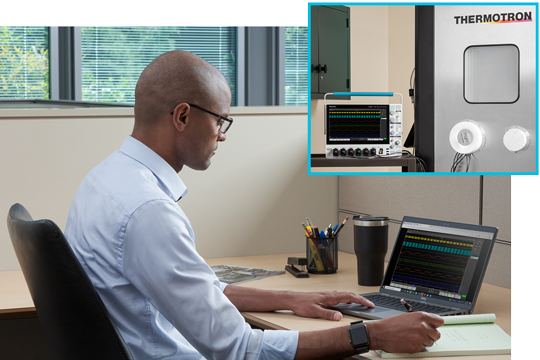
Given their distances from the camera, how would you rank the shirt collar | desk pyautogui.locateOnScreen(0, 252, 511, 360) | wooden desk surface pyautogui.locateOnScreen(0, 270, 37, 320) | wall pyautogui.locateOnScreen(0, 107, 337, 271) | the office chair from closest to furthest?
1. the office chair
2. the shirt collar
3. desk pyautogui.locateOnScreen(0, 252, 511, 360)
4. wooden desk surface pyautogui.locateOnScreen(0, 270, 37, 320)
5. wall pyautogui.locateOnScreen(0, 107, 337, 271)

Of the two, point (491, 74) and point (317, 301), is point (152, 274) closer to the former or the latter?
point (317, 301)

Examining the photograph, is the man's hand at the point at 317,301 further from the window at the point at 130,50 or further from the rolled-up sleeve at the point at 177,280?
the window at the point at 130,50

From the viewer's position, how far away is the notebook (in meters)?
1.01

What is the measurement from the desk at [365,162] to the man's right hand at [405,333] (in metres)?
0.43

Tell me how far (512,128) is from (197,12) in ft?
1.92

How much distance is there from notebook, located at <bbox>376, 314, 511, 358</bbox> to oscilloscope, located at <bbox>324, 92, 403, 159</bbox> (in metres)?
0.41

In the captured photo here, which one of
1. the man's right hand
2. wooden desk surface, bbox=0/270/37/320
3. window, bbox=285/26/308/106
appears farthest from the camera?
window, bbox=285/26/308/106

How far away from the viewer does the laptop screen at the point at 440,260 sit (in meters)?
1.28

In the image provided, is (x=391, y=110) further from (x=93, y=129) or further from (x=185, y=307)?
(x=93, y=129)

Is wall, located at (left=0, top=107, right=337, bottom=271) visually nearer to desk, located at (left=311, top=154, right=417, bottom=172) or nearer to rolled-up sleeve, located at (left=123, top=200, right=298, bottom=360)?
desk, located at (left=311, top=154, right=417, bottom=172)

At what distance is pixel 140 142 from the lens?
113 cm

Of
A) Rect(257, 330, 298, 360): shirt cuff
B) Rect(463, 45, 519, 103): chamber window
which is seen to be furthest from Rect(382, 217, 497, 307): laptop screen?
Rect(257, 330, 298, 360): shirt cuff

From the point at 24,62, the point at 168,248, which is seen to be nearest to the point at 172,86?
the point at 168,248

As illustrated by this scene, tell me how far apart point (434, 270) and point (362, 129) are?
38 centimetres
